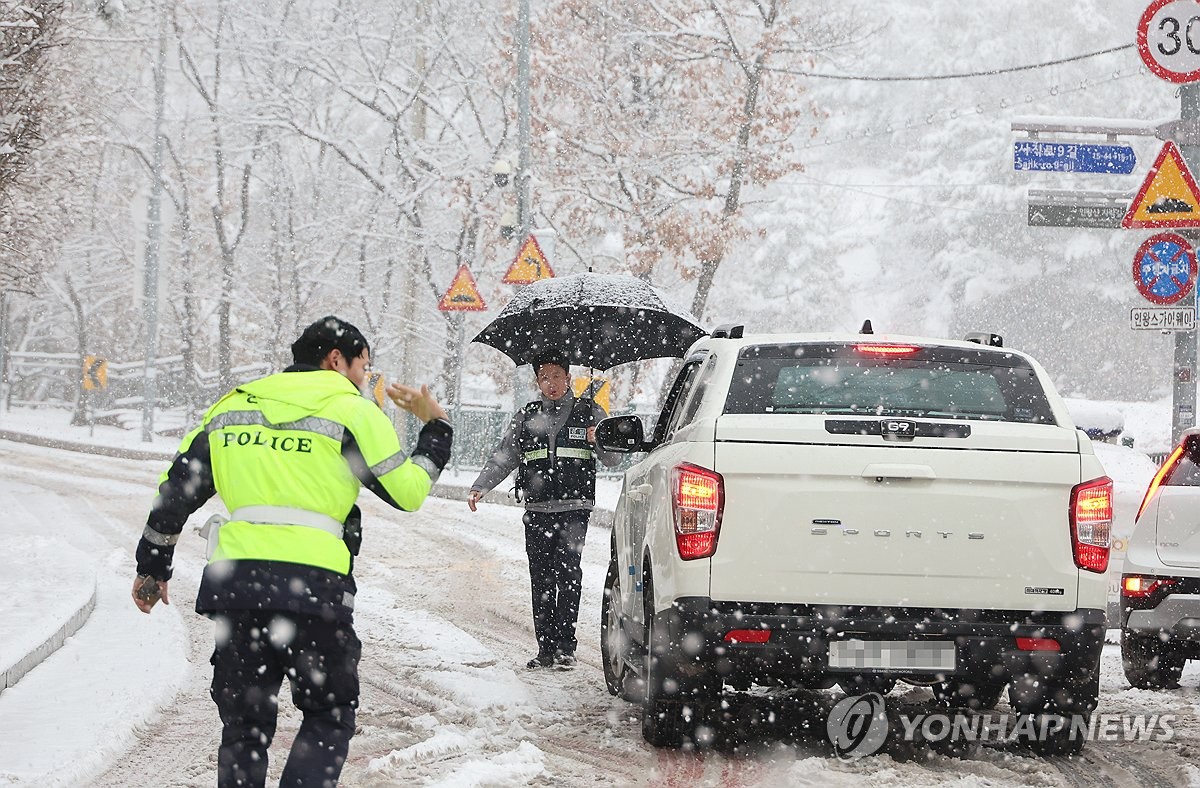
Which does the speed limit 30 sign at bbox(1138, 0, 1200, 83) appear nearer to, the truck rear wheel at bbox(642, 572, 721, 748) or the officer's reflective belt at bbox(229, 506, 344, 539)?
the truck rear wheel at bbox(642, 572, 721, 748)

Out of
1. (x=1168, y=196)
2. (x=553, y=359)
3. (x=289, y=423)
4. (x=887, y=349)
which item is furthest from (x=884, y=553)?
(x=1168, y=196)

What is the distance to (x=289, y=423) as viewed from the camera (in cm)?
486

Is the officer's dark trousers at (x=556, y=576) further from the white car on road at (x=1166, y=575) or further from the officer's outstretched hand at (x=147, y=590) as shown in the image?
the officer's outstretched hand at (x=147, y=590)

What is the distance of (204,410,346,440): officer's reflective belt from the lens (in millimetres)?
4840

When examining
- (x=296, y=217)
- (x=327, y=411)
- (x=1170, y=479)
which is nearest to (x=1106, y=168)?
(x=1170, y=479)

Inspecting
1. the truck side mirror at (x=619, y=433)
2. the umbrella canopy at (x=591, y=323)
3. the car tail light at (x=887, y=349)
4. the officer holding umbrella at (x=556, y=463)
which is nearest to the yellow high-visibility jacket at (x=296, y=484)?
the car tail light at (x=887, y=349)

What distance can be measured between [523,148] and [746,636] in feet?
59.9

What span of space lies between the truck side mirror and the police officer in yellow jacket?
3240 mm

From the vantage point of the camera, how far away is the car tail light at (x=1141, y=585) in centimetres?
843

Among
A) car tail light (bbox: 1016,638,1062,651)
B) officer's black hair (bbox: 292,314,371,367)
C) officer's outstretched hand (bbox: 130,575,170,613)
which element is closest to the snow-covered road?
car tail light (bbox: 1016,638,1062,651)

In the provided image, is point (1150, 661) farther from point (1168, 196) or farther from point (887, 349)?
point (1168, 196)

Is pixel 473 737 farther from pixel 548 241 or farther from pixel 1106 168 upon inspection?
pixel 548 241

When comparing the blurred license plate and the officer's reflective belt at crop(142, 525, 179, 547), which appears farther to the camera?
the blurred license plate

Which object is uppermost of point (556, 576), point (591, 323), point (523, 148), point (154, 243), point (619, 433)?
point (523, 148)
